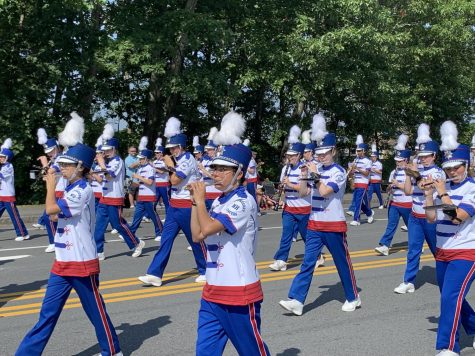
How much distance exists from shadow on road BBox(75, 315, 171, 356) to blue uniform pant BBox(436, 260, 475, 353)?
2823mm

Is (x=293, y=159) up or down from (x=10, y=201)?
up

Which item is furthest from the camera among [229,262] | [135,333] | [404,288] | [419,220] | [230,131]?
[419,220]

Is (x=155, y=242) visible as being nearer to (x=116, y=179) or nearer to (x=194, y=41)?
(x=116, y=179)

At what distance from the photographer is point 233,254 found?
4.51m

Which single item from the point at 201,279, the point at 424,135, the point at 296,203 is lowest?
the point at 201,279

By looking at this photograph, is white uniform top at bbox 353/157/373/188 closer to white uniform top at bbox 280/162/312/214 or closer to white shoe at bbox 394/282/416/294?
white uniform top at bbox 280/162/312/214

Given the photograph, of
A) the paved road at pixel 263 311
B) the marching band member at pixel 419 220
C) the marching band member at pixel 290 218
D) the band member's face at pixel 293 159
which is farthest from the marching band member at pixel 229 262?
the band member's face at pixel 293 159

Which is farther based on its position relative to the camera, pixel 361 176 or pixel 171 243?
pixel 361 176

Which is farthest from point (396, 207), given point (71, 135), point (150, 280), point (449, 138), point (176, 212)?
point (71, 135)

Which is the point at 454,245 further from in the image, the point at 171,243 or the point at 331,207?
the point at 171,243

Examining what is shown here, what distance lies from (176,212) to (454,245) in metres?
4.36

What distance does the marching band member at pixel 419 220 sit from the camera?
849 centimetres

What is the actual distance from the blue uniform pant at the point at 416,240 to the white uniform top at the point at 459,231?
278cm

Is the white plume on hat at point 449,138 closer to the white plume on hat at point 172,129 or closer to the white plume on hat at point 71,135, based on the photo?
the white plume on hat at point 71,135
